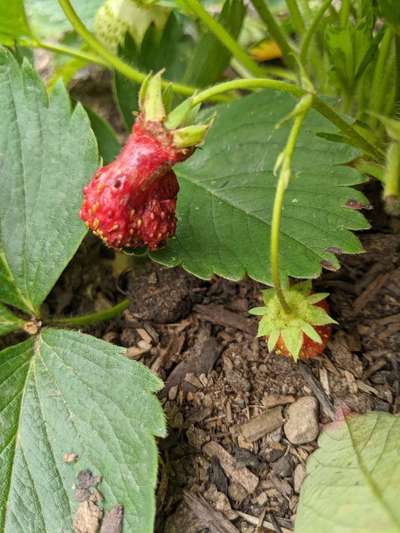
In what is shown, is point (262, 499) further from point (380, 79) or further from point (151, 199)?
point (380, 79)

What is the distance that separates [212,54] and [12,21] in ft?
1.39

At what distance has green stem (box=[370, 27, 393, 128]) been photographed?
3.85 ft

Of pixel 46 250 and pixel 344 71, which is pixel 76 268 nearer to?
pixel 46 250

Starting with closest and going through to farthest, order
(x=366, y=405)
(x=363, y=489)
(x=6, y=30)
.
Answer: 1. (x=363, y=489)
2. (x=366, y=405)
3. (x=6, y=30)

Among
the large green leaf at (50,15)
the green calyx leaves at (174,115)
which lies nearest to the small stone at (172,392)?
the green calyx leaves at (174,115)

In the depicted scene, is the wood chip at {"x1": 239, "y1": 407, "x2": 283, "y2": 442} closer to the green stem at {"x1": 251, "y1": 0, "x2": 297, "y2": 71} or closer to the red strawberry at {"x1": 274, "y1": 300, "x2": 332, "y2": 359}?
the red strawberry at {"x1": 274, "y1": 300, "x2": 332, "y2": 359}

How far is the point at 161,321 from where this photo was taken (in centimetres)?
123

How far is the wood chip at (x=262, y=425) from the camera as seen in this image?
3.48 feet

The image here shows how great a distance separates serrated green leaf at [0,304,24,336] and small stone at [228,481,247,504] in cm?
48

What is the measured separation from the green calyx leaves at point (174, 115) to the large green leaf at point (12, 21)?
53cm

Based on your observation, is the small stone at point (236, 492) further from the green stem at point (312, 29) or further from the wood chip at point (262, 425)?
the green stem at point (312, 29)


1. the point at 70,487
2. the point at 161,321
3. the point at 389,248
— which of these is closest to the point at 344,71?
the point at 389,248

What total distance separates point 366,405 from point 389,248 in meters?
0.33

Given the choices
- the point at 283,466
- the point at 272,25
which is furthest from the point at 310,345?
the point at 272,25
